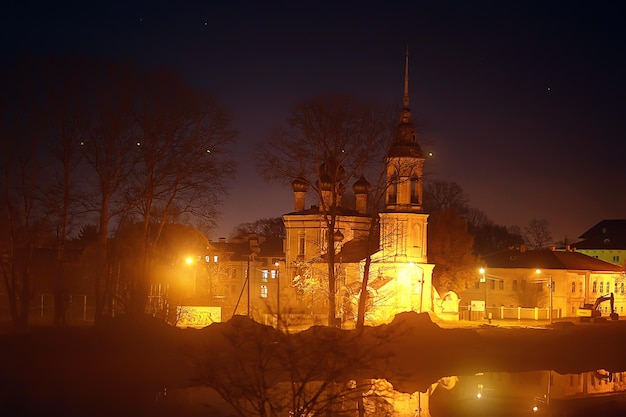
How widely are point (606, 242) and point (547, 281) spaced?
32950mm

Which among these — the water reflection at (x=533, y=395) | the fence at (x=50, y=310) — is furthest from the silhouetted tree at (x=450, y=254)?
the water reflection at (x=533, y=395)

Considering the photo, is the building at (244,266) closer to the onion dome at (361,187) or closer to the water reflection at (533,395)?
the onion dome at (361,187)

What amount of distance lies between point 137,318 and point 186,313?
5.78 metres

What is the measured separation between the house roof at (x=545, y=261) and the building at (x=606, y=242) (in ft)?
77.0

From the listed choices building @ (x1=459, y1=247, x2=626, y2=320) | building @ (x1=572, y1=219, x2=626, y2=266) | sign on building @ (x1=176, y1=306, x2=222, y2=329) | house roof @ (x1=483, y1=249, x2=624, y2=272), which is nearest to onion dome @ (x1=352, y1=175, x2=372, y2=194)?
building @ (x1=459, y1=247, x2=626, y2=320)

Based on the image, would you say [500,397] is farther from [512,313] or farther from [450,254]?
[450,254]

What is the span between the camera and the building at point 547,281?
67.6m

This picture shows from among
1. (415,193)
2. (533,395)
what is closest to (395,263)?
(415,193)

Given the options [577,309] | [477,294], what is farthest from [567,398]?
[477,294]

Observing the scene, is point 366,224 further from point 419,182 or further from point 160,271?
point 160,271

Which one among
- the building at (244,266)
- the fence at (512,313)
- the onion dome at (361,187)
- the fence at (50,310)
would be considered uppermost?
the onion dome at (361,187)

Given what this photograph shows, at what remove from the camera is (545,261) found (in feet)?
229

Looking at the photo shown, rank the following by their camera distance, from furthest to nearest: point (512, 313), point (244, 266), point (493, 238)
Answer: point (493, 238), point (244, 266), point (512, 313)

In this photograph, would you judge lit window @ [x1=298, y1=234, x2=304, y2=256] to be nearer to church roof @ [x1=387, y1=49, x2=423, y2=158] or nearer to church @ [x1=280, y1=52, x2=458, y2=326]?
church @ [x1=280, y1=52, x2=458, y2=326]
